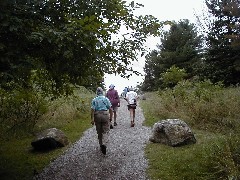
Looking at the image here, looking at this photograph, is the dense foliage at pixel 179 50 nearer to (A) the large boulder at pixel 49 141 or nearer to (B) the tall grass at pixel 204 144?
(B) the tall grass at pixel 204 144

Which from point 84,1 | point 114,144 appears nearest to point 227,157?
point 84,1

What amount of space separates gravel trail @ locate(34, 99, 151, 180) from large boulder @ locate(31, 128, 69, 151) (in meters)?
0.50

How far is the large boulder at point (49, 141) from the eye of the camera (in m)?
10.9

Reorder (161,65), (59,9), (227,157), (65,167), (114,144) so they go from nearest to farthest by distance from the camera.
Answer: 1. (227,157)
2. (59,9)
3. (65,167)
4. (114,144)
5. (161,65)

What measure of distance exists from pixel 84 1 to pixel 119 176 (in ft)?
13.5

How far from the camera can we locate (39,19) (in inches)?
255

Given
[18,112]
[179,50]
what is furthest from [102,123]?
[179,50]

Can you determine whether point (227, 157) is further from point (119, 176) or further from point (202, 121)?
point (202, 121)

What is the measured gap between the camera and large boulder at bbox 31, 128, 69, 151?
10943 mm

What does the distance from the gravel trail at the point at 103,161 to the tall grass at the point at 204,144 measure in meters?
0.43

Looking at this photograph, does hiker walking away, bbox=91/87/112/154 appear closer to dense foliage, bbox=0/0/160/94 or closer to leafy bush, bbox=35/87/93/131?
dense foliage, bbox=0/0/160/94

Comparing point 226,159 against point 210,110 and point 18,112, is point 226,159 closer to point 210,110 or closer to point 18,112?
point 210,110

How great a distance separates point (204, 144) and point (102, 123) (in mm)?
3142

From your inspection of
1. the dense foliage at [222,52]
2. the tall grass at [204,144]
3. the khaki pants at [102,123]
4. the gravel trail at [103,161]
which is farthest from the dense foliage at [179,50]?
the khaki pants at [102,123]
